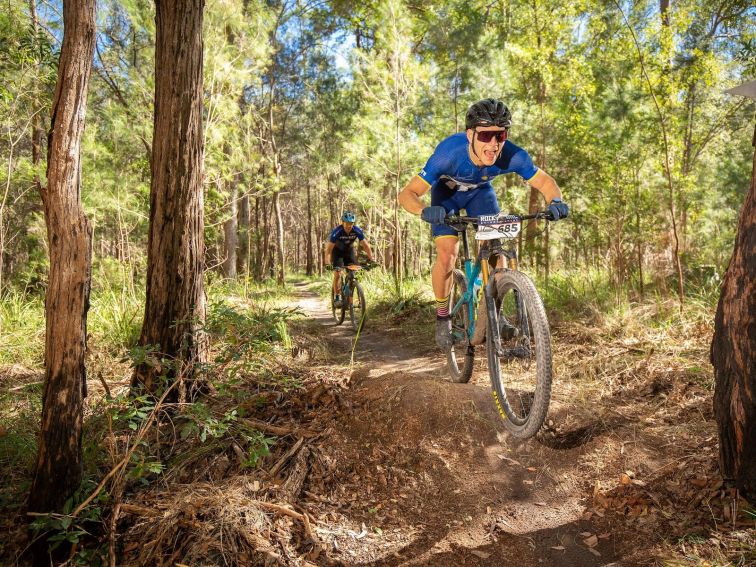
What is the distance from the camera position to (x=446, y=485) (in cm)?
293

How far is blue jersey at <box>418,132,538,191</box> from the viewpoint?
11.3 feet

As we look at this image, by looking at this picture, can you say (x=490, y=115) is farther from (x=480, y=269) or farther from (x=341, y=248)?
(x=341, y=248)

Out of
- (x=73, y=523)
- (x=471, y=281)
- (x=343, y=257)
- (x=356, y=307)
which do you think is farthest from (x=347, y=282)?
(x=73, y=523)

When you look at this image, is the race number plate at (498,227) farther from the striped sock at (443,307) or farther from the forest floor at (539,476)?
the forest floor at (539,476)

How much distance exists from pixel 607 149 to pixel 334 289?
17.9 ft

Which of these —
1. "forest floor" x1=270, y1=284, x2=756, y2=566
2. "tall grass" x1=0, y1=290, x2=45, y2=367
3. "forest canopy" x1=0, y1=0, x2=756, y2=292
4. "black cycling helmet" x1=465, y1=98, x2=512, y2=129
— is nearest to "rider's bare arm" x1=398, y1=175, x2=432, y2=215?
"black cycling helmet" x1=465, y1=98, x2=512, y2=129

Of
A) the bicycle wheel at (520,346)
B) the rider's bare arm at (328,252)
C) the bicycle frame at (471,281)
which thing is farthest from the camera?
the rider's bare arm at (328,252)

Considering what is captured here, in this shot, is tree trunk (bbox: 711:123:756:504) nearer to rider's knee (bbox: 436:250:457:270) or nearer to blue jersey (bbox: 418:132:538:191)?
blue jersey (bbox: 418:132:538:191)

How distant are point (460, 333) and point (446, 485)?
137cm

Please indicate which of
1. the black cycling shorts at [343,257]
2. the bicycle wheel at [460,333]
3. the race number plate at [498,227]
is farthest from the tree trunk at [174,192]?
the black cycling shorts at [343,257]

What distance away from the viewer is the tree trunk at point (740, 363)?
2176 millimetres

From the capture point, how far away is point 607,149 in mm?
7773

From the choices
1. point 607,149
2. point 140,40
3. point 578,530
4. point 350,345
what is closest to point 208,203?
point 140,40

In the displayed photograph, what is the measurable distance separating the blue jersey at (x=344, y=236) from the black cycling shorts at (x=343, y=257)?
0.08 meters
